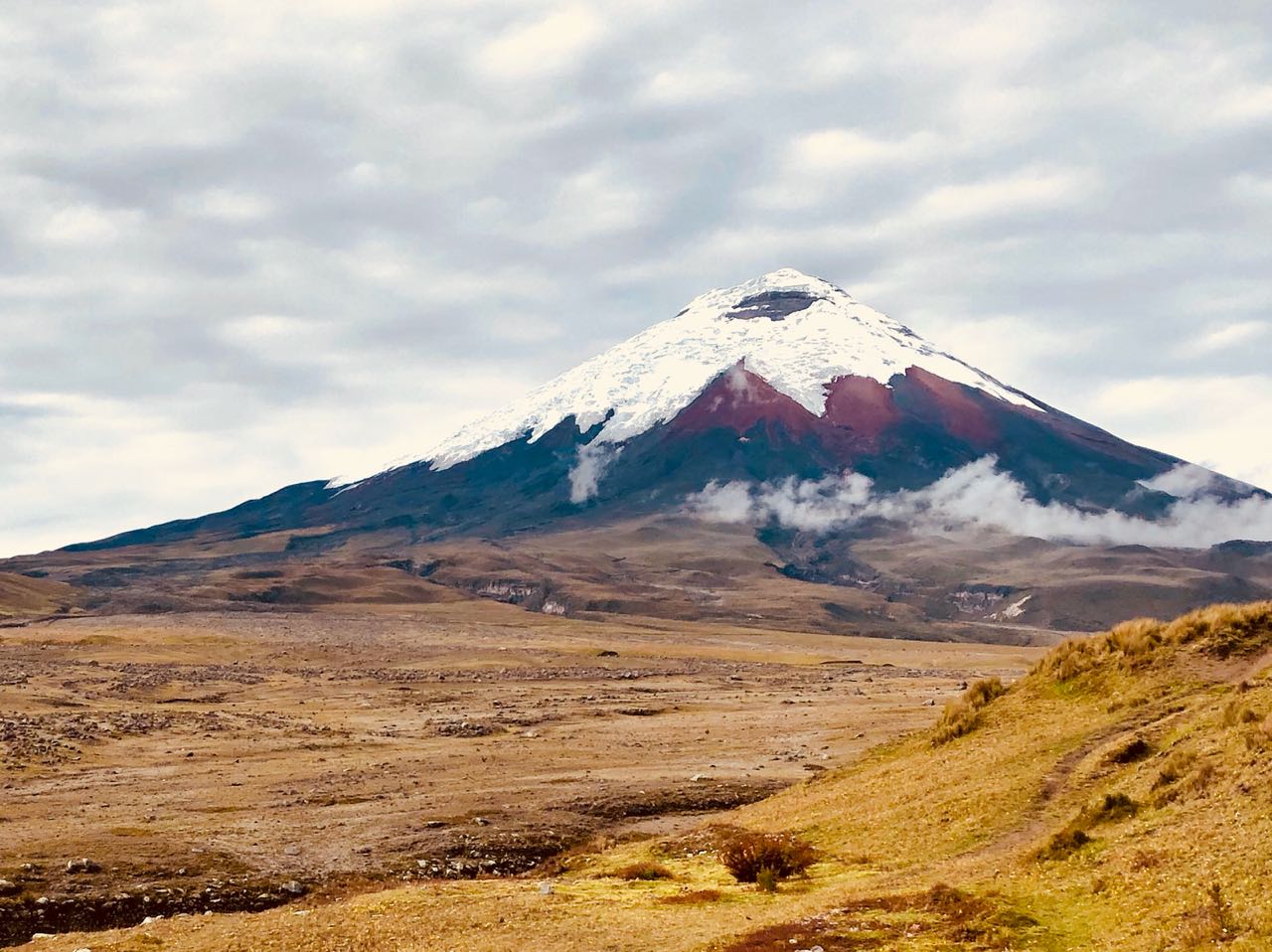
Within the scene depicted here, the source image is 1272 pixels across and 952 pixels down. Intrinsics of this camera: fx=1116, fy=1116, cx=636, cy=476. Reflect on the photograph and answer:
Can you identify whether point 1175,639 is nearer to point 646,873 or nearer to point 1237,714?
point 1237,714

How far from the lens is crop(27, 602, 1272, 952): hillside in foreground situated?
13773 mm

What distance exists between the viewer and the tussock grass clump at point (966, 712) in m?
25.7

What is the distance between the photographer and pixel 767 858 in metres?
19.6

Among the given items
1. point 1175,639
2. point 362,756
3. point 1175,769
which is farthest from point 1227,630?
point 362,756

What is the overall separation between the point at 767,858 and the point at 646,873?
2352 millimetres

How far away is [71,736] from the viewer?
43.0 meters

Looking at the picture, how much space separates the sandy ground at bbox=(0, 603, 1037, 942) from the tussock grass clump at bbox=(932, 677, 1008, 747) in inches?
302

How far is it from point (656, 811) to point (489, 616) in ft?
402

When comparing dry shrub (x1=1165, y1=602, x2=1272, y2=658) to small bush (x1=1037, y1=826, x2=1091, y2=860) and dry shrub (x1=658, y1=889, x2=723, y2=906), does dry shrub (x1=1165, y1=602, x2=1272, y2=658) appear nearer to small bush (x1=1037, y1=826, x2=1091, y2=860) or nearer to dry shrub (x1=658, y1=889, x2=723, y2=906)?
small bush (x1=1037, y1=826, x2=1091, y2=860)

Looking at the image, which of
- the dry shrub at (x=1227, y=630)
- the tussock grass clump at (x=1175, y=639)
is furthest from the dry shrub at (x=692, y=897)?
the dry shrub at (x=1227, y=630)

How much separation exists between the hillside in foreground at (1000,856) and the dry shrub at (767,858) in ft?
1.15

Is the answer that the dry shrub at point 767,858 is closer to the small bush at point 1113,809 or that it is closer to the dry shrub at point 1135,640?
the small bush at point 1113,809

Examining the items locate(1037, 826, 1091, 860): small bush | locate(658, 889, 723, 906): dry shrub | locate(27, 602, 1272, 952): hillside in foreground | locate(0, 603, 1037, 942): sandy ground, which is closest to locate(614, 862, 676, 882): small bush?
locate(27, 602, 1272, 952): hillside in foreground

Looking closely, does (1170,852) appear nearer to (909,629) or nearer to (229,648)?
(229,648)
